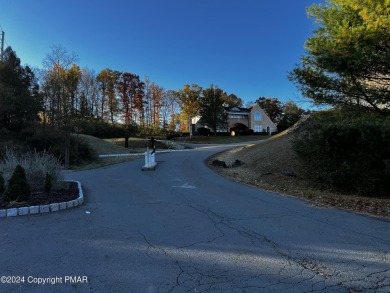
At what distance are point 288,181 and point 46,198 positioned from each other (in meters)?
9.22

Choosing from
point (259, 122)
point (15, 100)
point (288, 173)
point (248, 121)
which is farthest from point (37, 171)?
point (259, 122)

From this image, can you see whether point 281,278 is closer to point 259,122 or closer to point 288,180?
point 288,180

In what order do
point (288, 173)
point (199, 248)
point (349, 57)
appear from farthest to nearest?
point (288, 173) < point (349, 57) < point (199, 248)

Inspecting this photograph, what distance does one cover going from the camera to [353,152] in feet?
34.1

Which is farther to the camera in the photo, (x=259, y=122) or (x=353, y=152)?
(x=259, y=122)

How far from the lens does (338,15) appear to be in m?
11.7

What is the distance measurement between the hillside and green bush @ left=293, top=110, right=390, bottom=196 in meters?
0.62

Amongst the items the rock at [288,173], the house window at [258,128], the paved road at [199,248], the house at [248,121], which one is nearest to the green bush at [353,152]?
the rock at [288,173]

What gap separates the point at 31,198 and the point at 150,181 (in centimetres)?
558

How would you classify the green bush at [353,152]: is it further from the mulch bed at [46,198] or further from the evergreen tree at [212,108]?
the evergreen tree at [212,108]

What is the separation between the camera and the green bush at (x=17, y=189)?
7980 millimetres

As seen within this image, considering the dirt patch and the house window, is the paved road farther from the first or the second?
the house window

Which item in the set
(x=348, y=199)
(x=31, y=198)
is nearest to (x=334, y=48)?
(x=348, y=199)

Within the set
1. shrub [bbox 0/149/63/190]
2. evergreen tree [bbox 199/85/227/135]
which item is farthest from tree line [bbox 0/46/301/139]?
shrub [bbox 0/149/63/190]
